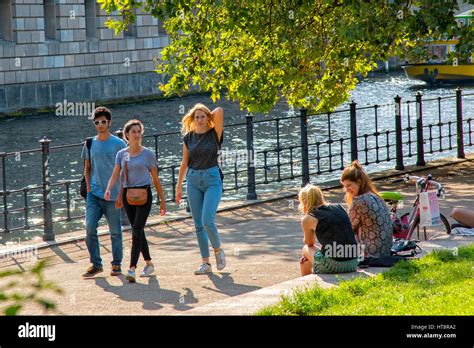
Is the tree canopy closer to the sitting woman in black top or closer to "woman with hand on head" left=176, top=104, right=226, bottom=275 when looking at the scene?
"woman with hand on head" left=176, top=104, right=226, bottom=275

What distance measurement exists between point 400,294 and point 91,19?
4223cm

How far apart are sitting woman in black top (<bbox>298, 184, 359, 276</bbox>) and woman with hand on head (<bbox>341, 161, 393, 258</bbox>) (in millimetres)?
319

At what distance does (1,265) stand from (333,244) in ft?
13.5

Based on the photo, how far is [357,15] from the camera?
18.2 meters

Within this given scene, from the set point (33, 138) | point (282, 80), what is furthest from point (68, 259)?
point (33, 138)

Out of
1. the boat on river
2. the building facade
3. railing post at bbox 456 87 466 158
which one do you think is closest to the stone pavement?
railing post at bbox 456 87 466 158

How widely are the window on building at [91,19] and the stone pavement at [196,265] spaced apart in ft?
111

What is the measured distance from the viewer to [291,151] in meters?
18.6

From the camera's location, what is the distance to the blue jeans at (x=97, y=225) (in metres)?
11.3

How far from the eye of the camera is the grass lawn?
804 cm

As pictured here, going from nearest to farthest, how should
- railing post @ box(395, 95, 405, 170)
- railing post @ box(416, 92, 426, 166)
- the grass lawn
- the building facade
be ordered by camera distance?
1. the grass lawn
2. railing post @ box(395, 95, 405, 170)
3. railing post @ box(416, 92, 426, 166)
4. the building facade

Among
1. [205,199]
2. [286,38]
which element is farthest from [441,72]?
[205,199]
